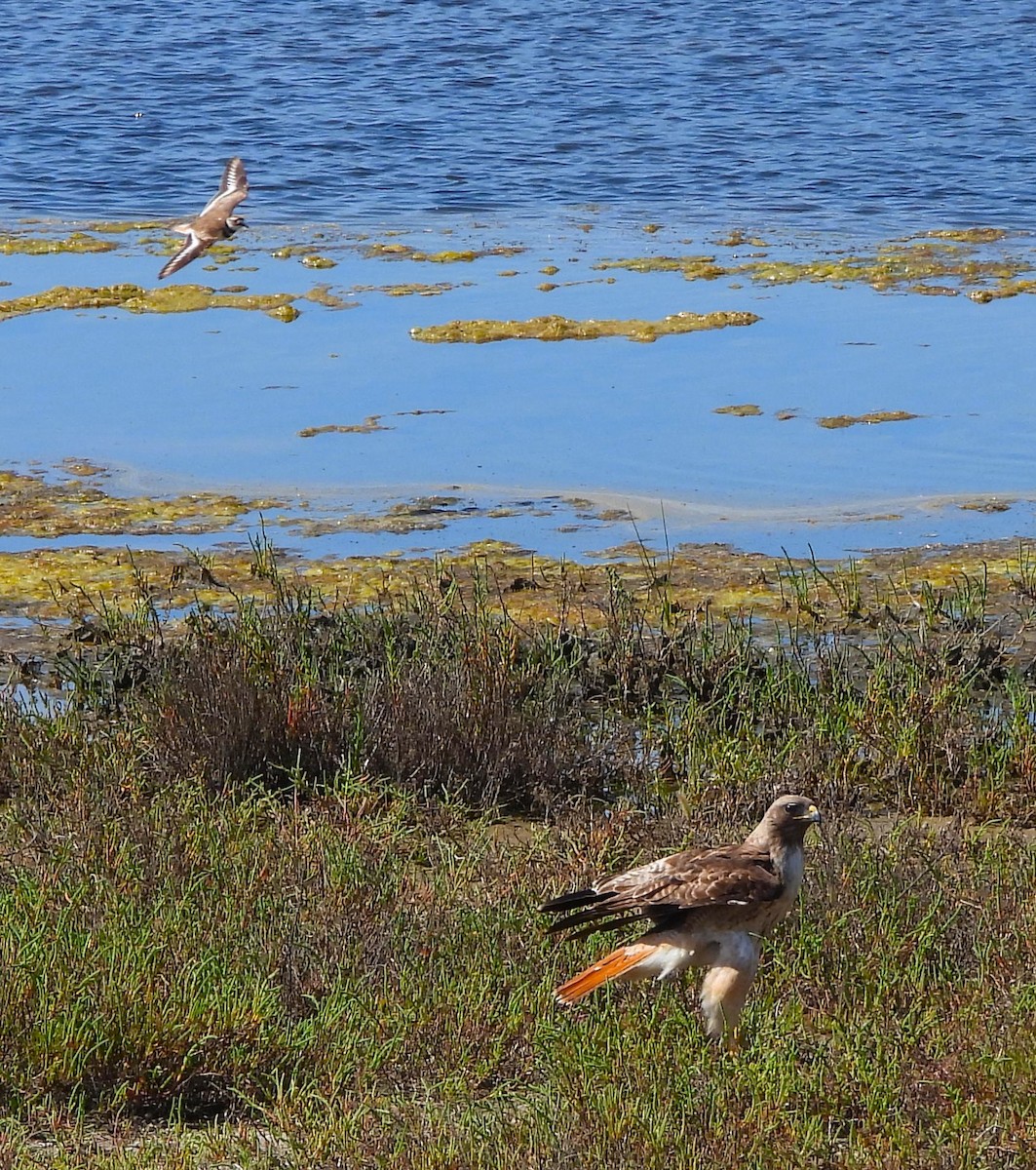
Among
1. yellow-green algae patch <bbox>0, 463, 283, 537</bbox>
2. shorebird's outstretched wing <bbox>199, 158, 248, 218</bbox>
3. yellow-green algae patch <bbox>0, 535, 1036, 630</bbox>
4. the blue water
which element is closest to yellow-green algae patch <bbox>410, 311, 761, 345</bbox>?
yellow-green algae patch <bbox>0, 463, 283, 537</bbox>

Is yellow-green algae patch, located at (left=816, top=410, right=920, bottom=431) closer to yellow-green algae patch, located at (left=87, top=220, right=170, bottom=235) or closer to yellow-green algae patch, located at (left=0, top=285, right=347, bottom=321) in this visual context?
yellow-green algae patch, located at (left=0, top=285, right=347, bottom=321)

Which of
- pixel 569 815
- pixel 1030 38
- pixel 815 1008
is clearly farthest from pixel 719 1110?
pixel 1030 38

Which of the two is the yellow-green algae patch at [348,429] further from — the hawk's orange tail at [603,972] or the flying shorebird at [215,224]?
the hawk's orange tail at [603,972]

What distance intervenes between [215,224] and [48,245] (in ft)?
25.3

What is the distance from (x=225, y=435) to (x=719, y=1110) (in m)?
7.23

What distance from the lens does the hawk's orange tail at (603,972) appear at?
14.0 feet

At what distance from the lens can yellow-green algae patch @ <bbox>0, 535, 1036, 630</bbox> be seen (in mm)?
7738

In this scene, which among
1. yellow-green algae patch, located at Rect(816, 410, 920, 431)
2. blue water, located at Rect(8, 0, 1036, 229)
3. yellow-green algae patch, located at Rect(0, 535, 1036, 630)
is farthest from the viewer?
blue water, located at Rect(8, 0, 1036, 229)

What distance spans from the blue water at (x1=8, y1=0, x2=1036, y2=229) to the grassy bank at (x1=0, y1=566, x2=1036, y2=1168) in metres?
9.86

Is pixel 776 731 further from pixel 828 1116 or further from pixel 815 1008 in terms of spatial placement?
pixel 828 1116

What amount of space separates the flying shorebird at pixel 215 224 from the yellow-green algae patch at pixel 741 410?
10.0ft

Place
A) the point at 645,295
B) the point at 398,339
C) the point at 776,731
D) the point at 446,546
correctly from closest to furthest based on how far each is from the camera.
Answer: the point at 776,731
the point at 446,546
the point at 398,339
the point at 645,295

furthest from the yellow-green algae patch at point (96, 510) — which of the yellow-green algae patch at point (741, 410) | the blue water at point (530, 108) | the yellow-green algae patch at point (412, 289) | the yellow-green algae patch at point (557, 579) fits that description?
the blue water at point (530, 108)

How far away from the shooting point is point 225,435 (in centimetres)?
1055
